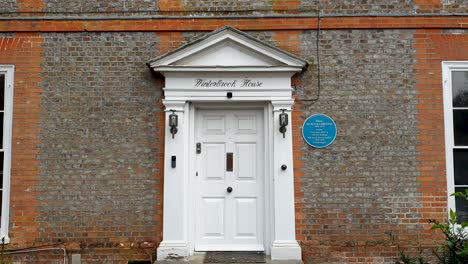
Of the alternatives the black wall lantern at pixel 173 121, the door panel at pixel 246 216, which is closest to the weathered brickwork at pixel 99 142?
the black wall lantern at pixel 173 121

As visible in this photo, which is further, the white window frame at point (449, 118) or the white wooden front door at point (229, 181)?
the white wooden front door at point (229, 181)

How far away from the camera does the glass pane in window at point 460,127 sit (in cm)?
648

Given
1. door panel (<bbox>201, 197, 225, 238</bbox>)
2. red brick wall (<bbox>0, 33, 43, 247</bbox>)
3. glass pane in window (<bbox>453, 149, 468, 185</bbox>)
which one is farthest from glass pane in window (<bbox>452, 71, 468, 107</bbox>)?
red brick wall (<bbox>0, 33, 43, 247</bbox>)

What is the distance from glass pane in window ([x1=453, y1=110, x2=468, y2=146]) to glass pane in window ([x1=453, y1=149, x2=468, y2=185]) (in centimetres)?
13

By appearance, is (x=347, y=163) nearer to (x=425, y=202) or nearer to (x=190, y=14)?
(x=425, y=202)

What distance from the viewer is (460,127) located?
6492mm

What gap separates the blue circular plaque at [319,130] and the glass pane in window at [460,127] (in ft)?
5.91

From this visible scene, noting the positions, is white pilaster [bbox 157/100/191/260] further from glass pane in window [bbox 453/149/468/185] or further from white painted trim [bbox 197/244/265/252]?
glass pane in window [bbox 453/149/468/185]

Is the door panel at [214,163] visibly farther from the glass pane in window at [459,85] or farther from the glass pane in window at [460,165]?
the glass pane in window at [459,85]

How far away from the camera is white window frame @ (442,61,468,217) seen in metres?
6.36

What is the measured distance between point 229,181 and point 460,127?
11.5 feet

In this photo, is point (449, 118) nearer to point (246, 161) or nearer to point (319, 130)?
point (319, 130)

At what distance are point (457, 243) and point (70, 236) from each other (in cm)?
511

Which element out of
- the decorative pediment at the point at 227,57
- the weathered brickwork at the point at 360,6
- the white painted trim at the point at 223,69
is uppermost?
the weathered brickwork at the point at 360,6
